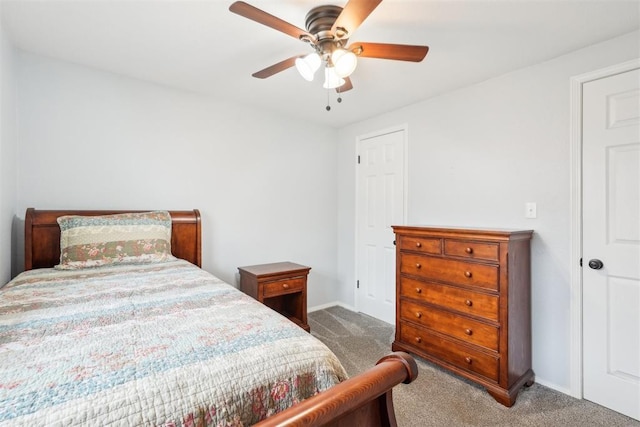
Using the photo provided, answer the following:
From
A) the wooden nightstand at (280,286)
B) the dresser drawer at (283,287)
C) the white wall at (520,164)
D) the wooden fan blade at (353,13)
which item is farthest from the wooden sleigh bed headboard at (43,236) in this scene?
the white wall at (520,164)

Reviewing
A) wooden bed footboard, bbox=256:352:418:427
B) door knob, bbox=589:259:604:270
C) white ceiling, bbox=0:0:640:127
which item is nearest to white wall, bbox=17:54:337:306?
white ceiling, bbox=0:0:640:127

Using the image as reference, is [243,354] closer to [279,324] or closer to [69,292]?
[279,324]

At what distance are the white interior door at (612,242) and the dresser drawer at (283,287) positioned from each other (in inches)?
85.4

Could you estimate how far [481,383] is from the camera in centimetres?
201

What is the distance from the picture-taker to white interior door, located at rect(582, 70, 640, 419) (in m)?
1.79

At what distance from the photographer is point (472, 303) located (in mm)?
2084

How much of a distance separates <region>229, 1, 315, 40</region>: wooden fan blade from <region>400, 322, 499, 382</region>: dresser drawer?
2.23 metres

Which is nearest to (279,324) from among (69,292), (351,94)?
(69,292)

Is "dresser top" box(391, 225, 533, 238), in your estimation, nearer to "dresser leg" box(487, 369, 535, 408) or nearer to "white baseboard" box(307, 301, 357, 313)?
"dresser leg" box(487, 369, 535, 408)

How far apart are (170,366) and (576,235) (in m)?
2.43

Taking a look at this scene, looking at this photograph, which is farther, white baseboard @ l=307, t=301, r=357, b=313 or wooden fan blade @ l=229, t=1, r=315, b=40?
white baseboard @ l=307, t=301, r=357, b=313

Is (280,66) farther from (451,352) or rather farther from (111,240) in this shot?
(451,352)

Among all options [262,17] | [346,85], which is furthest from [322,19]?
[346,85]

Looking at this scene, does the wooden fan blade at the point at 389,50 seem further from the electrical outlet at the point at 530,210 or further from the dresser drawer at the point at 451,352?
the dresser drawer at the point at 451,352
